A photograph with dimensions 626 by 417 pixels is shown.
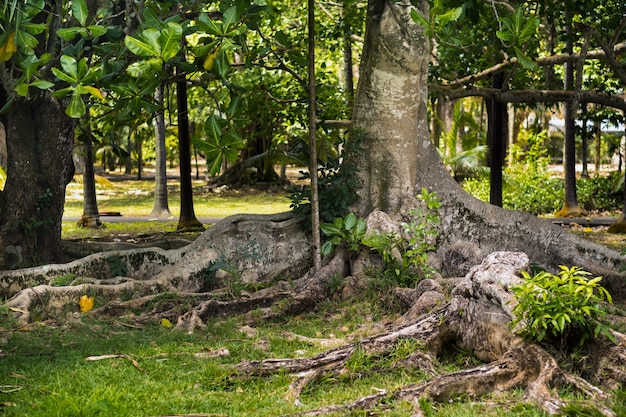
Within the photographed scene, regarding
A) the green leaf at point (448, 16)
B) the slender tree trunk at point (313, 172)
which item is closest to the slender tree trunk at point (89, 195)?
the slender tree trunk at point (313, 172)

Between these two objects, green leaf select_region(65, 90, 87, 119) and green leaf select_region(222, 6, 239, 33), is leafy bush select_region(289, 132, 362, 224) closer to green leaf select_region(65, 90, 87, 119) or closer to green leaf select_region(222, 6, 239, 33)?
green leaf select_region(222, 6, 239, 33)

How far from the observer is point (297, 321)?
8023mm

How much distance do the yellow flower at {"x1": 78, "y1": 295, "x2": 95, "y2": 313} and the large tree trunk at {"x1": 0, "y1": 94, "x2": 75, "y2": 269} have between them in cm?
153

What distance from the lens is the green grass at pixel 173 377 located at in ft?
Result: 17.0

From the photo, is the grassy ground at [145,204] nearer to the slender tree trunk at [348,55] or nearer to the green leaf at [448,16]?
the slender tree trunk at [348,55]

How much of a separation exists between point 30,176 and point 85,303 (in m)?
2.02

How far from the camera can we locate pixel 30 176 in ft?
31.6

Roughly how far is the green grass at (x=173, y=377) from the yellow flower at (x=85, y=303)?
48cm

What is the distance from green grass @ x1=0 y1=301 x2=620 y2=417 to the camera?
5176 millimetres

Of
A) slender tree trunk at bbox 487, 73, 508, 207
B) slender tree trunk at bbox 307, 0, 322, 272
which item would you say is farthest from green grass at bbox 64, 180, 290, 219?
slender tree trunk at bbox 307, 0, 322, 272

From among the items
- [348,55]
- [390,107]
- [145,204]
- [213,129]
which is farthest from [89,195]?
[213,129]

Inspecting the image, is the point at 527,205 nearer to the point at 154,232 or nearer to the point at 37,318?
the point at 154,232

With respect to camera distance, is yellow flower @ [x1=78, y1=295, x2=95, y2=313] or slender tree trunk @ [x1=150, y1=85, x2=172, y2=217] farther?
slender tree trunk @ [x1=150, y1=85, x2=172, y2=217]

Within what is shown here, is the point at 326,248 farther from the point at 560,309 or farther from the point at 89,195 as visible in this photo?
A: the point at 89,195
